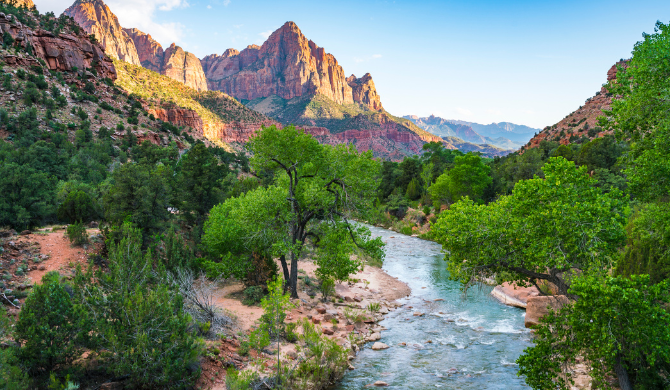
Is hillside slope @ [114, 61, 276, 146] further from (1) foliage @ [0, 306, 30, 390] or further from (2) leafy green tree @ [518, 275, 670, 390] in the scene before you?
(2) leafy green tree @ [518, 275, 670, 390]

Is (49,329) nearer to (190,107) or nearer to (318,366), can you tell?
(318,366)

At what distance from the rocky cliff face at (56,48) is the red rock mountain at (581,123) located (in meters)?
85.9

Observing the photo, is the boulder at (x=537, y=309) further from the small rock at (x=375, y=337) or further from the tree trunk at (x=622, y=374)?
the tree trunk at (x=622, y=374)

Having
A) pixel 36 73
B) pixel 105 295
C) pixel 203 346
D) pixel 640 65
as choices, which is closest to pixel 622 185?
pixel 640 65

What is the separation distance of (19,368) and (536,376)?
10980 millimetres

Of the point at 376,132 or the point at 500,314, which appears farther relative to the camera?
the point at 376,132

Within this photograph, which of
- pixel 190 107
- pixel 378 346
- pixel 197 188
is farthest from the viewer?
pixel 190 107

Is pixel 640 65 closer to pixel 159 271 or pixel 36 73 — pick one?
pixel 159 271

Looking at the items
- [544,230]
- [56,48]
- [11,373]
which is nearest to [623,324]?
[544,230]

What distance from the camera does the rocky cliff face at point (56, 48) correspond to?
48281mm

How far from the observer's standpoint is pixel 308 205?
604 inches

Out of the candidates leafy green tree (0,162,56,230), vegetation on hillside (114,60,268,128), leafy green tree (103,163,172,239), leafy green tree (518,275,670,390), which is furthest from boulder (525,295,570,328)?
vegetation on hillside (114,60,268,128)

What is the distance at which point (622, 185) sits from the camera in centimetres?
3189

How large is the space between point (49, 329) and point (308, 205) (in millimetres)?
9796
